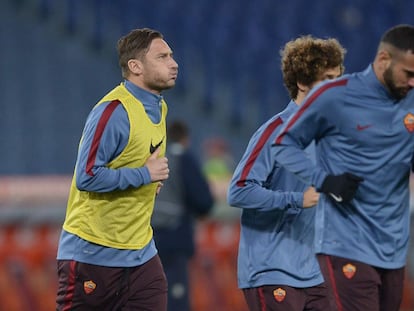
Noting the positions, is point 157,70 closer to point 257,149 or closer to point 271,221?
point 257,149

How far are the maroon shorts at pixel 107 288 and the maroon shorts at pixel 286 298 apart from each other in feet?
1.63

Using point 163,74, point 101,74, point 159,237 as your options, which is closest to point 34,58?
point 101,74

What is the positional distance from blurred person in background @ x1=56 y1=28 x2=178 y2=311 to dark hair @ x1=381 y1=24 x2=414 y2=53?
121 cm

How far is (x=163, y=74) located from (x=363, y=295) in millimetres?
1494

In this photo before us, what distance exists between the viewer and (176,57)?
1580 cm

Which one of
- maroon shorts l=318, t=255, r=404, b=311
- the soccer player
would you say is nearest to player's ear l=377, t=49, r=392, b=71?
the soccer player

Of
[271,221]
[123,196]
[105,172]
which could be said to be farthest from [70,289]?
[271,221]

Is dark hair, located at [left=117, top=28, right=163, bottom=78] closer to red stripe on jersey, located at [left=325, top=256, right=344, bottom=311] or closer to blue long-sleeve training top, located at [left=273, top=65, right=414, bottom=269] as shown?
blue long-sleeve training top, located at [left=273, top=65, right=414, bottom=269]

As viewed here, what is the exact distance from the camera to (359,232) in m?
5.64

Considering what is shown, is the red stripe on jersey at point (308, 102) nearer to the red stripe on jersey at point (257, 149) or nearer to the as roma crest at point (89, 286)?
the red stripe on jersey at point (257, 149)

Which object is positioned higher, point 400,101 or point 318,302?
point 400,101

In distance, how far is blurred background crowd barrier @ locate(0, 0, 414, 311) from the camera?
613 inches

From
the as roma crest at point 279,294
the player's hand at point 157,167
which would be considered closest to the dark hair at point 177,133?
the player's hand at point 157,167

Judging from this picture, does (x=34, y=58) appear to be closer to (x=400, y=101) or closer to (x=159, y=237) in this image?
(x=159, y=237)
